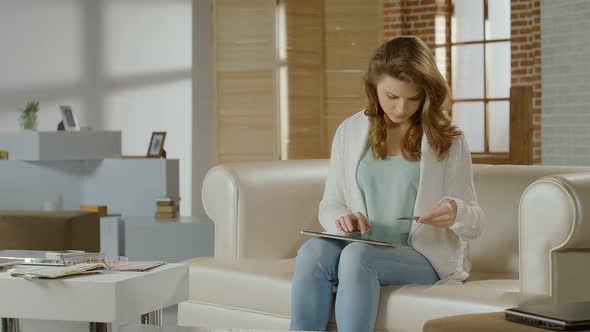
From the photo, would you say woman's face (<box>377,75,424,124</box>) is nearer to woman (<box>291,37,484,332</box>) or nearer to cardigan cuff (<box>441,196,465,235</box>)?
woman (<box>291,37,484,332</box>)

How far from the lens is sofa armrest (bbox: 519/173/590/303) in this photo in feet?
8.23

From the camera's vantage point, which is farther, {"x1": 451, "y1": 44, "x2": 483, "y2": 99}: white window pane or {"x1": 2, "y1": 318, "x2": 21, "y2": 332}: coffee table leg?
{"x1": 451, "y1": 44, "x2": 483, "y2": 99}: white window pane

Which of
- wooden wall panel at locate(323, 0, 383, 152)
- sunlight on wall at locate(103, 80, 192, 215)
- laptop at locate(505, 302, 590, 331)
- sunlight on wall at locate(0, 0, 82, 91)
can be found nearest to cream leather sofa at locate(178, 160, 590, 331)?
laptop at locate(505, 302, 590, 331)

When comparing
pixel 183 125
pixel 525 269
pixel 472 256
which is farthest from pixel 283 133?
pixel 525 269

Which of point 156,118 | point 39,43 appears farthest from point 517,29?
point 39,43

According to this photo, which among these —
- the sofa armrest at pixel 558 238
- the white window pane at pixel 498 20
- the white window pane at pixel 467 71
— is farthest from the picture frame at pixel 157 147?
the sofa armrest at pixel 558 238

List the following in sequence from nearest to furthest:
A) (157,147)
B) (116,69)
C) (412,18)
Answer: (157,147) → (412,18) → (116,69)

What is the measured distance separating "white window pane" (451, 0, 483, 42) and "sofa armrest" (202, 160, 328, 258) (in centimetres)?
602

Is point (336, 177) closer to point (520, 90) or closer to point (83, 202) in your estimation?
point (83, 202)

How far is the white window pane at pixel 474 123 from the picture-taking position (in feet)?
29.3

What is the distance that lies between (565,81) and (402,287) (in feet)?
16.8

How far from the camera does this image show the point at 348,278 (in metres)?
2.52

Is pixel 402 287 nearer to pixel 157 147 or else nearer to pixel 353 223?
pixel 353 223

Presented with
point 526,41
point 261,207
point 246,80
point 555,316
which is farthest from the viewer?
point 246,80
